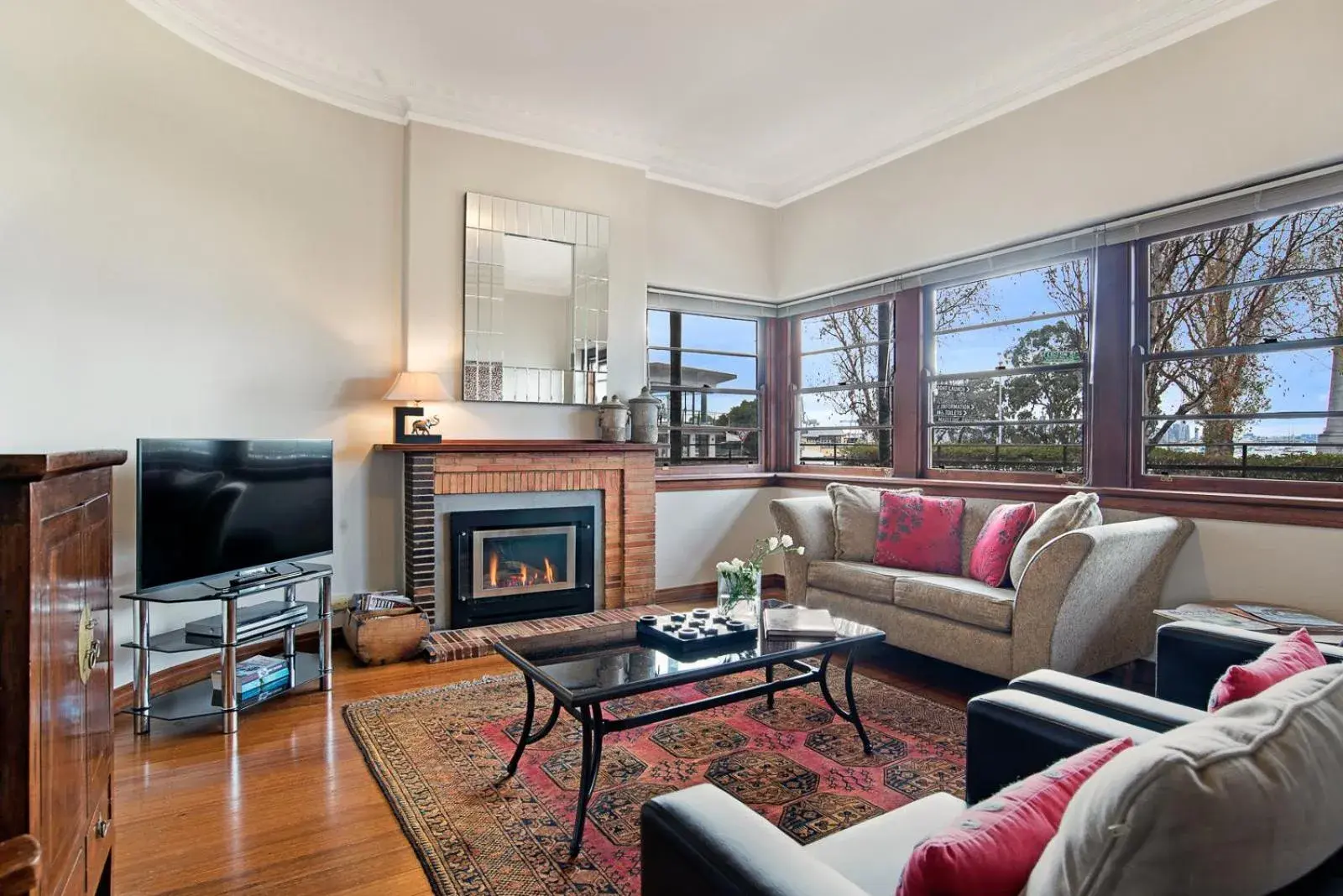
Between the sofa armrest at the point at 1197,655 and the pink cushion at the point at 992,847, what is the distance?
130 centimetres

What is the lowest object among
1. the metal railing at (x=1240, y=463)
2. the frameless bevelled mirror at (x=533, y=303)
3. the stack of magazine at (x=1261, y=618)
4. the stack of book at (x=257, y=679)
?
the stack of book at (x=257, y=679)

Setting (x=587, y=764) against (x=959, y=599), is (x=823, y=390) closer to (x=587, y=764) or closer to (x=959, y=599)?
(x=959, y=599)

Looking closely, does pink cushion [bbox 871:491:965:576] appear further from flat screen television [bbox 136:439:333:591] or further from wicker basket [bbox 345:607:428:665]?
flat screen television [bbox 136:439:333:591]

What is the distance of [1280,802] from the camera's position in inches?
27.3

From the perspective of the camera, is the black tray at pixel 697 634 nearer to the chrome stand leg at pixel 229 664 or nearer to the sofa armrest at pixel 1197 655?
the sofa armrest at pixel 1197 655

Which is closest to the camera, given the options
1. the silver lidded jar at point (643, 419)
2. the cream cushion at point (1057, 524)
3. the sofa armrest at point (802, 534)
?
the cream cushion at point (1057, 524)

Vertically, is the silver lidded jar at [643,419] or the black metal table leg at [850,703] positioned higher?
the silver lidded jar at [643,419]

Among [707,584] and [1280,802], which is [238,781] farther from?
[707,584]

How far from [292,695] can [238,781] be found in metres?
0.87

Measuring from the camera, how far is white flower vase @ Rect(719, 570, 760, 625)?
2738mm

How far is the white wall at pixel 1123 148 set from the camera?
2.89 m

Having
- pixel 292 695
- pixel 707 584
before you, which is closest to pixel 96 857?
pixel 292 695

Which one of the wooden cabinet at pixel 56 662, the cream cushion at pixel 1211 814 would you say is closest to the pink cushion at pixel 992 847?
the cream cushion at pixel 1211 814

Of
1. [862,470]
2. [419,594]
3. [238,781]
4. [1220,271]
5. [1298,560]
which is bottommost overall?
[238,781]
